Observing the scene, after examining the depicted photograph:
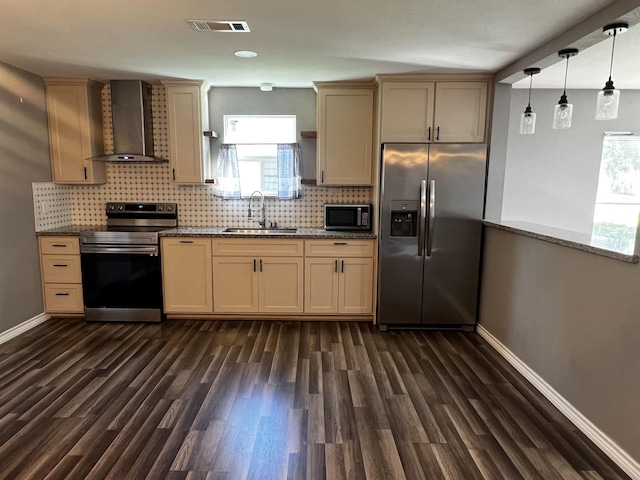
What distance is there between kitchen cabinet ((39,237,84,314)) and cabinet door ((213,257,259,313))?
141 centimetres

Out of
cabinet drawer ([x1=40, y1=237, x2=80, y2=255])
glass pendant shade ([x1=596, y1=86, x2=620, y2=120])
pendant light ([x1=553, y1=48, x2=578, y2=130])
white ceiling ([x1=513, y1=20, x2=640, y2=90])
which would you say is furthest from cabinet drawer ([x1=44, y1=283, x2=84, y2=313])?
white ceiling ([x1=513, y1=20, x2=640, y2=90])

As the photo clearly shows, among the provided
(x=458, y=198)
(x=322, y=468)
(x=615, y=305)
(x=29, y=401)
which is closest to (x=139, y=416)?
(x=29, y=401)

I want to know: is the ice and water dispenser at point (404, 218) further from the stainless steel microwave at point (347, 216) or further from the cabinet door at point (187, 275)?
the cabinet door at point (187, 275)

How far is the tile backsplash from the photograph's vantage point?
4.35 m

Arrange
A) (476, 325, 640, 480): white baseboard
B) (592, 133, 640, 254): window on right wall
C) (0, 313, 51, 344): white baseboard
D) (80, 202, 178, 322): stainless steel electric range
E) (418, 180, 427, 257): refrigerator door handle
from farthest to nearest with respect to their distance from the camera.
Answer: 1. (592, 133, 640, 254): window on right wall
2. (80, 202, 178, 322): stainless steel electric range
3. (418, 180, 427, 257): refrigerator door handle
4. (0, 313, 51, 344): white baseboard
5. (476, 325, 640, 480): white baseboard

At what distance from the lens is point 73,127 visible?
13.2ft

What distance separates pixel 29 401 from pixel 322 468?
1.98 meters

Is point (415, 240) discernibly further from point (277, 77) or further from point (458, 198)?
point (277, 77)

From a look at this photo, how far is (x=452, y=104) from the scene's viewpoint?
3.67m

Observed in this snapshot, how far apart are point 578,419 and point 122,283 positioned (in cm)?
390

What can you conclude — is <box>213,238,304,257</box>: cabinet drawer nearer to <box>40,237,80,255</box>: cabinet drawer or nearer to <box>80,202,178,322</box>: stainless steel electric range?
<box>80,202,178,322</box>: stainless steel electric range

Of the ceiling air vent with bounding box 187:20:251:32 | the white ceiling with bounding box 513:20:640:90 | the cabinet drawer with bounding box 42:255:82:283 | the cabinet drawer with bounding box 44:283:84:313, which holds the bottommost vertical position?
the cabinet drawer with bounding box 44:283:84:313

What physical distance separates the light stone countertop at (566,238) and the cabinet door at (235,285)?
2346mm

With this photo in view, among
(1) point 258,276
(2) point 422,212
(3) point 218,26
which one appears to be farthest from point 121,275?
(2) point 422,212
